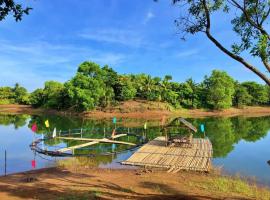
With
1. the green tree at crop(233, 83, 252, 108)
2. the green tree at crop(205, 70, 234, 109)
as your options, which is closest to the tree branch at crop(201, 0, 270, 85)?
the green tree at crop(205, 70, 234, 109)

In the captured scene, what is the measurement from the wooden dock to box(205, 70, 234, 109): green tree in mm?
70047

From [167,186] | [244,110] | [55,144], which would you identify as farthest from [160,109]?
[167,186]

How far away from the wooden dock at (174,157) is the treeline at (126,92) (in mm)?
56194

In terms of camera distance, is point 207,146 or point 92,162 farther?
point 207,146

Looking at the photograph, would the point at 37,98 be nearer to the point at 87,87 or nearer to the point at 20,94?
the point at 20,94

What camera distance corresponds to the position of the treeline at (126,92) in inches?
3287

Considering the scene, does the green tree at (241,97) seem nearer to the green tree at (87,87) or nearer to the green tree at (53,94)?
the green tree at (87,87)

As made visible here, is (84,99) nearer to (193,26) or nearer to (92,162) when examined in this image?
(92,162)

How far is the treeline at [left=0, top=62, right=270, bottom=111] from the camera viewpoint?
83.5m

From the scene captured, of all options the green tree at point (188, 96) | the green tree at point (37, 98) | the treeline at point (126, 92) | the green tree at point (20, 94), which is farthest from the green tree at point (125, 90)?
the green tree at point (20, 94)

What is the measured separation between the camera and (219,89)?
93812 millimetres

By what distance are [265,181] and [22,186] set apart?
14.4m

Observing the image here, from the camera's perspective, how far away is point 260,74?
952cm

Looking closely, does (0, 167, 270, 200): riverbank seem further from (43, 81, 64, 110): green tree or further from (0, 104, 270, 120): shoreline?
(43, 81, 64, 110): green tree
